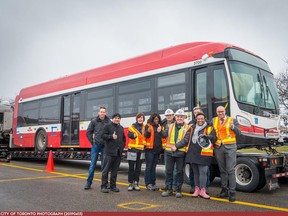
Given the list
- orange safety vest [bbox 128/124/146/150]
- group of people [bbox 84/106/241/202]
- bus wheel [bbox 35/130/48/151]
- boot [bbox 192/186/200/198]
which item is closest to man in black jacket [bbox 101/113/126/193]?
group of people [bbox 84/106/241/202]

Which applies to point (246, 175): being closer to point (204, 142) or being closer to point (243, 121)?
point (243, 121)

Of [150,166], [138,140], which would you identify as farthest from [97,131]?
[150,166]

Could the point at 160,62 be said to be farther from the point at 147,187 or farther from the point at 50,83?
the point at 50,83

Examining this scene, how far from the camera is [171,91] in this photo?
934 cm

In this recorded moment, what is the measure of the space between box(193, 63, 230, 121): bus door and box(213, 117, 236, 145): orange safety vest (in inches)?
58.5

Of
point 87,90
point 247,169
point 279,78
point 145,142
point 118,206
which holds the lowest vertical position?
point 118,206

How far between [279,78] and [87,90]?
29.3 m

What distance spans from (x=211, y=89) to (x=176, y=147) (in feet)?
7.41

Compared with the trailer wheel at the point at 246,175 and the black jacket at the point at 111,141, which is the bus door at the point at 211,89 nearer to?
the trailer wheel at the point at 246,175

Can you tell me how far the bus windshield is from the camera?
26.1ft

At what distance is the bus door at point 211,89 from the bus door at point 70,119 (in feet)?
18.4

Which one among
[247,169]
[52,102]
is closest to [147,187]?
[247,169]

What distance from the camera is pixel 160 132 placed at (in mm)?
7168

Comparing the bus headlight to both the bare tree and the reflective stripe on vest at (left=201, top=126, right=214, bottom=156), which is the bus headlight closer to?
the reflective stripe on vest at (left=201, top=126, right=214, bottom=156)
